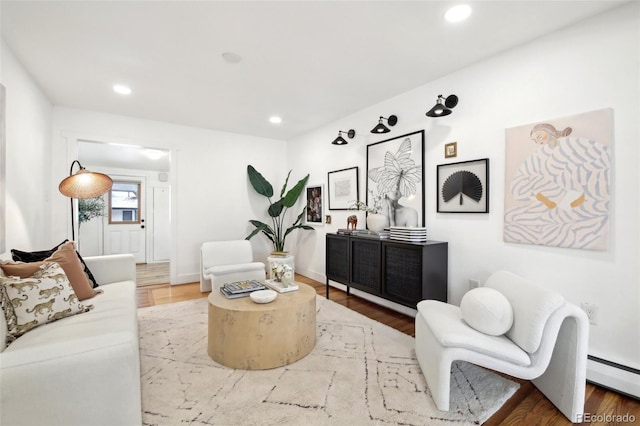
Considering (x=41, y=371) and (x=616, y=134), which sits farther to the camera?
(x=616, y=134)

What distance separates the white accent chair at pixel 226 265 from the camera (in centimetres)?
355

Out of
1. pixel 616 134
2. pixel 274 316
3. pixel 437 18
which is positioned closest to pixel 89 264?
pixel 274 316

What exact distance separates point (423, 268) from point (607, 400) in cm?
132

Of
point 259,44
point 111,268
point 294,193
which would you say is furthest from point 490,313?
point 294,193

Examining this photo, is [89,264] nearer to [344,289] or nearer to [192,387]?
[192,387]

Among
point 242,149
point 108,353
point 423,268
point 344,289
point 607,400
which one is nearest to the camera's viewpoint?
point 108,353

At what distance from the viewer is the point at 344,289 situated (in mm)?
4020

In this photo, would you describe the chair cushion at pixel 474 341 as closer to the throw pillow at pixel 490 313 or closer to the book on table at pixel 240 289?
the throw pillow at pixel 490 313

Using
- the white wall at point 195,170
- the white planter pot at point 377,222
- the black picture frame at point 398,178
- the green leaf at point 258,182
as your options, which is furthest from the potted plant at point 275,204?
the white planter pot at point 377,222

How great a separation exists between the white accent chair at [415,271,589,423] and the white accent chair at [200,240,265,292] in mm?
2540

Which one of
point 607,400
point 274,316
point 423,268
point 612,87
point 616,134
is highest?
point 612,87

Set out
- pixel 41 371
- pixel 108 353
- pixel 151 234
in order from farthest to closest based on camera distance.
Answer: pixel 151 234
pixel 108 353
pixel 41 371

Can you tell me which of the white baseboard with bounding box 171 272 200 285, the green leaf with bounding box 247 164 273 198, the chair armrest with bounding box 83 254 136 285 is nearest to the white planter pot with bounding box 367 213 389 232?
the green leaf with bounding box 247 164 273 198

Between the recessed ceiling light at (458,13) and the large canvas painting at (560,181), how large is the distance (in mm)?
954
